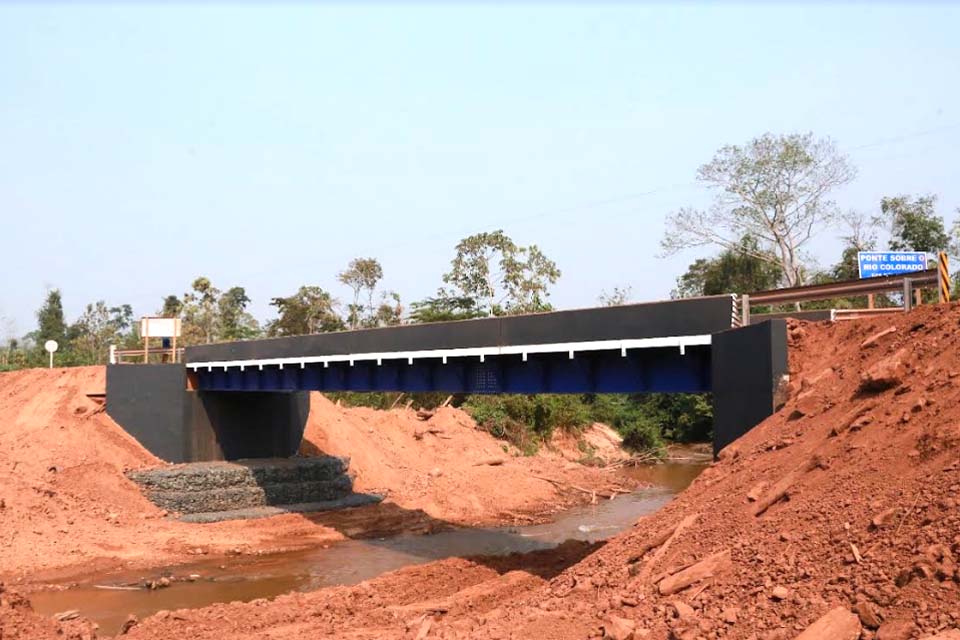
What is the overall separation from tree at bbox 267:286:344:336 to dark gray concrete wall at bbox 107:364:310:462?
29.9m

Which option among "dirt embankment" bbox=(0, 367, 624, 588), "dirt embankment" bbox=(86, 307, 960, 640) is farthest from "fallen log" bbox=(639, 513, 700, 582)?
"dirt embankment" bbox=(0, 367, 624, 588)

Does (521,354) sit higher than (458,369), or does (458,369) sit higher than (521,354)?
(521,354)

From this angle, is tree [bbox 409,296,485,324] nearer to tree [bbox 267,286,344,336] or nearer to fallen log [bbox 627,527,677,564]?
tree [bbox 267,286,344,336]

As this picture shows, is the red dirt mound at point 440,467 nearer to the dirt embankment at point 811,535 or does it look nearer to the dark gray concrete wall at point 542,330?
the dark gray concrete wall at point 542,330

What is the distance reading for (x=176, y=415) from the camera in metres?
31.3

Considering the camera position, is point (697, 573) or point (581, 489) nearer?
point (697, 573)

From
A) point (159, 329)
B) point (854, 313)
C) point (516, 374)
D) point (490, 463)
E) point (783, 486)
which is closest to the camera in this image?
point (783, 486)

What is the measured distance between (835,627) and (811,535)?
1611mm

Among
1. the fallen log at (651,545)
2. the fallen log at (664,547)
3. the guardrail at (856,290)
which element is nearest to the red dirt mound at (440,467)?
the guardrail at (856,290)

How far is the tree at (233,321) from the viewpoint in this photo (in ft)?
230

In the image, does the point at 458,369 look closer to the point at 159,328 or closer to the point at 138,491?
the point at 138,491

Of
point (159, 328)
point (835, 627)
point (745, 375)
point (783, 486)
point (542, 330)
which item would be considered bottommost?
point (835, 627)

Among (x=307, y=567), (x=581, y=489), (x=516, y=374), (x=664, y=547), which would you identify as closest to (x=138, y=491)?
(x=307, y=567)

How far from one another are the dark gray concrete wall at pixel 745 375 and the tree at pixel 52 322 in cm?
7308
